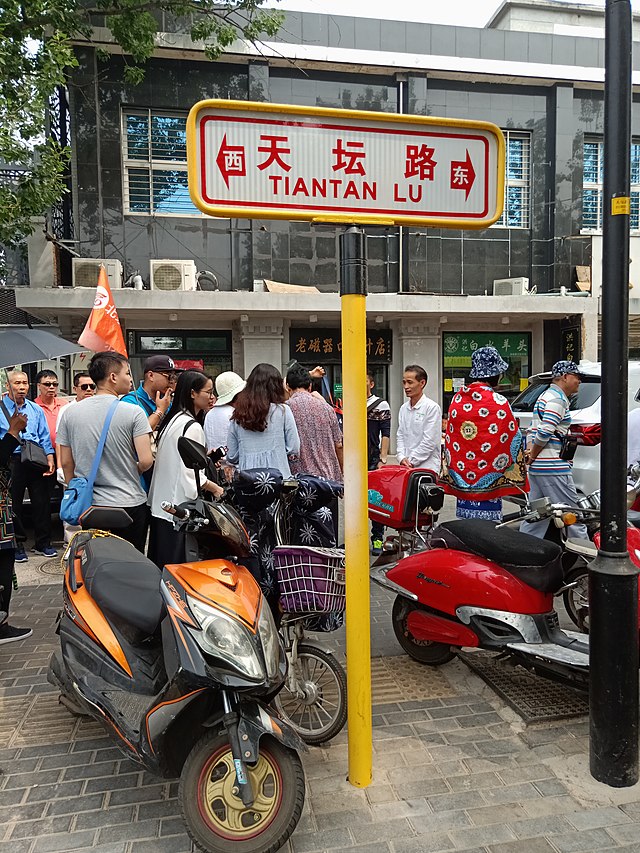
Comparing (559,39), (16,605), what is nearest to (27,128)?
(16,605)

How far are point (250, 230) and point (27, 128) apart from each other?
5.36 metres

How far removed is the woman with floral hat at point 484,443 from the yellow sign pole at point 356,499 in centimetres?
208

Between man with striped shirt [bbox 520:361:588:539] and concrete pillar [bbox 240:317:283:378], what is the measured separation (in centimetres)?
883

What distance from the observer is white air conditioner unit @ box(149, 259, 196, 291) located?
490 inches

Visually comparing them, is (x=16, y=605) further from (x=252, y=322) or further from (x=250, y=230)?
(x=250, y=230)

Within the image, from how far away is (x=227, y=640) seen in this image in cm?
234

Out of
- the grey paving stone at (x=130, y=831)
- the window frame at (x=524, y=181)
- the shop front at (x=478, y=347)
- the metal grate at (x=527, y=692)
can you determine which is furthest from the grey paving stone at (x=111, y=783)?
the window frame at (x=524, y=181)

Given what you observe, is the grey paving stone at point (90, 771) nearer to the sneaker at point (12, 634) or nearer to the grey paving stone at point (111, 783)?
the grey paving stone at point (111, 783)

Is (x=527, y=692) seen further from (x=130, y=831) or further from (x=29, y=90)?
(x=29, y=90)

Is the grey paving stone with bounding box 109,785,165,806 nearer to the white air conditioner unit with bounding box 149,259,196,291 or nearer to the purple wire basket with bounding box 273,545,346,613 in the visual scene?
the purple wire basket with bounding box 273,545,346,613

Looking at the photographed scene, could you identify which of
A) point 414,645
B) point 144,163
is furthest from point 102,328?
point 144,163

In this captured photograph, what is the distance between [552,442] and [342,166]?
3.13 metres

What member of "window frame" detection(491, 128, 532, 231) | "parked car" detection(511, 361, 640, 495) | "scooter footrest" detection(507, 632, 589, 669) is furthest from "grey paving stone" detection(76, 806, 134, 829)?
"window frame" detection(491, 128, 532, 231)

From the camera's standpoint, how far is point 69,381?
13664mm
